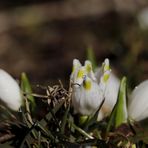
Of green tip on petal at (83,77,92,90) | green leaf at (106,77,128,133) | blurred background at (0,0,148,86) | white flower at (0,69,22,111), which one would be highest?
blurred background at (0,0,148,86)

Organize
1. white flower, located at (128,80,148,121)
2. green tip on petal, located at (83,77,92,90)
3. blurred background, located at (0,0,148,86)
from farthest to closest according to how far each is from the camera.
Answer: blurred background, located at (0,0,148,86)
white flower, located at (128,80,148,121)
green tip on petal, located at (83,77,92,90)

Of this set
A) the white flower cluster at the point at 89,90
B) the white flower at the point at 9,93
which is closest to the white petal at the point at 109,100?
the white flower cluster at the point at 89,90

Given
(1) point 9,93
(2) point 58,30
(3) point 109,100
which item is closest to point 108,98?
(3) point 109,100

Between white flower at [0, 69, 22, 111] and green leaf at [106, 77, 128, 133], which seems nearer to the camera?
green leaf at [106, 77, 128, 133]

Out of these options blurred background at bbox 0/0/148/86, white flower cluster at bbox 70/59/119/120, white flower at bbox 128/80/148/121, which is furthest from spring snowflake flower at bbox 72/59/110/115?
blurred background at bbox 0/0/148/86

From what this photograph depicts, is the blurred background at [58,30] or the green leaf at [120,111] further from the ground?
the blurred background at [58,30]

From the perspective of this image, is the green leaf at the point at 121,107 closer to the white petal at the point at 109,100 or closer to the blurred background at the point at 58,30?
the white petal at the point at 109,100

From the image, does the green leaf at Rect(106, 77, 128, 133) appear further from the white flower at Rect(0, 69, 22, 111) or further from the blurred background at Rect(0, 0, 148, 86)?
the blurred background at Rect(0, 0, 148, 86)
